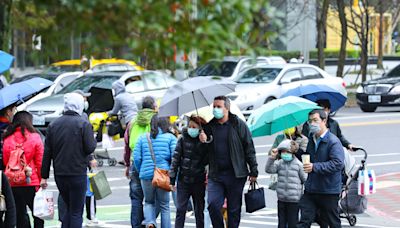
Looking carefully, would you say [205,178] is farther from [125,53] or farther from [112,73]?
[112,73]

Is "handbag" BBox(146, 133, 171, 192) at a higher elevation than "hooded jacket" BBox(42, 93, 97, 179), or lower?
lower

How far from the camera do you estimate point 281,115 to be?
1212 cm

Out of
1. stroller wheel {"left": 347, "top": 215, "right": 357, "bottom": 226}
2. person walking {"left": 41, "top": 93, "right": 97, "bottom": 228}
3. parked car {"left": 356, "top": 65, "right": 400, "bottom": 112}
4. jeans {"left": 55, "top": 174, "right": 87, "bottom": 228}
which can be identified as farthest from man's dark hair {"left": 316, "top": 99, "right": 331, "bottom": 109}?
parked car {"left": 356, "top": 65, "right": 400, "bottom": 112}

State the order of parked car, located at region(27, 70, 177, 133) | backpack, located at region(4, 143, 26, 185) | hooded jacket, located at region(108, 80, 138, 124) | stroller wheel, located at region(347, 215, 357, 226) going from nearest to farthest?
backpack, located at region(4, 143, 26, 185), stroller wheel, located at region(347, 215, 357, 226), hooded jacket, located at region(108, 80, 138, 124), parked car, located at region(27, 70, 177, 133)

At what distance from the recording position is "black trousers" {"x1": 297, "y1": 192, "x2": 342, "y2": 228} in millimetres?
11133

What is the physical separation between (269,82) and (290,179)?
16816 mm

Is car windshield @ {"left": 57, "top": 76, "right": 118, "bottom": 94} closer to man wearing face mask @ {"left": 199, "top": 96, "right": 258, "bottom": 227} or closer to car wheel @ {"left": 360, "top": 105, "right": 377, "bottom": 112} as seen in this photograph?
car wheel @ {"left": 360, "top": 105, "right": 377, "bottom": 112}

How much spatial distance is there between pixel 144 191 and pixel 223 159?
1400 mm

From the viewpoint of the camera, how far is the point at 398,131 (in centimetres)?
2597

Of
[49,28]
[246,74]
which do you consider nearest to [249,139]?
[49,28]

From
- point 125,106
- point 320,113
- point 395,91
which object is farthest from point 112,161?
point 395,91

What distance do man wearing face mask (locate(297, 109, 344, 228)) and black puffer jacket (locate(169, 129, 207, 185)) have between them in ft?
3.98

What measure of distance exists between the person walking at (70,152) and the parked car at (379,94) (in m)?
20.7

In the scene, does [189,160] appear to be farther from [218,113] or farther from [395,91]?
[395,91]
